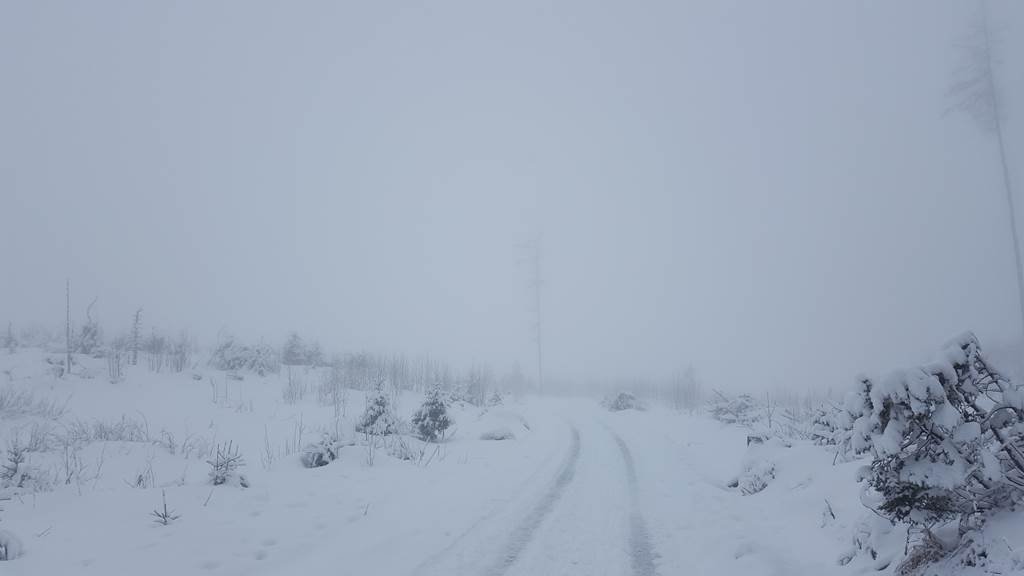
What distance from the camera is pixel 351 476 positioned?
26.0 ft

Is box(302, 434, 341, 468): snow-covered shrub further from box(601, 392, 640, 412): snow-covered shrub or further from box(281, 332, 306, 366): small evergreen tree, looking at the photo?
box(601, 392, 640, 412): snow-covered shrub

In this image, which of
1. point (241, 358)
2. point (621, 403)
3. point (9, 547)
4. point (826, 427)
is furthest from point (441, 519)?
point (621, 403)

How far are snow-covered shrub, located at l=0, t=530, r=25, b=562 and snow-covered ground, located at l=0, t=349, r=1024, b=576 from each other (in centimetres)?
15

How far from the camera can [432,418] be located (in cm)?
1245

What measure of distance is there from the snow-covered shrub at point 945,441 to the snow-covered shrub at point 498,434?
441 inches

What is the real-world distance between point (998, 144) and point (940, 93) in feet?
13.3

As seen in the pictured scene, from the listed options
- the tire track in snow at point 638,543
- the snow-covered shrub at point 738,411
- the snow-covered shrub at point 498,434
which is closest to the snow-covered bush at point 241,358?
the snow-covered shrub at point 498,434

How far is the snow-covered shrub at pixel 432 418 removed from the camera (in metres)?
12.4

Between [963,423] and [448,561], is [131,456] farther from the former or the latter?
[963,423]

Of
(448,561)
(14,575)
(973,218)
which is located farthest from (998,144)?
(973,218)

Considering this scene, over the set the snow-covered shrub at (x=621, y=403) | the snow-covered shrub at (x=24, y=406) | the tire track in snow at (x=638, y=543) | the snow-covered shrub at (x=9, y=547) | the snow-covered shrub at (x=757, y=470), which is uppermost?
the snow-covered shrub at (x=9, y=547)

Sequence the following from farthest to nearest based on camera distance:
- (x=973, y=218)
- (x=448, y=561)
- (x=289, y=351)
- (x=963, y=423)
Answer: (x=973, y=218)
(x=289, y=351)
(x=448, y=561)
(x=963, y=423)

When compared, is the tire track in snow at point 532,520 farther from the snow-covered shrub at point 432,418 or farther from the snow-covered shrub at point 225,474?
the snow-covered shrub at point 225,474

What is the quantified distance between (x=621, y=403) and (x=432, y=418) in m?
17.7
